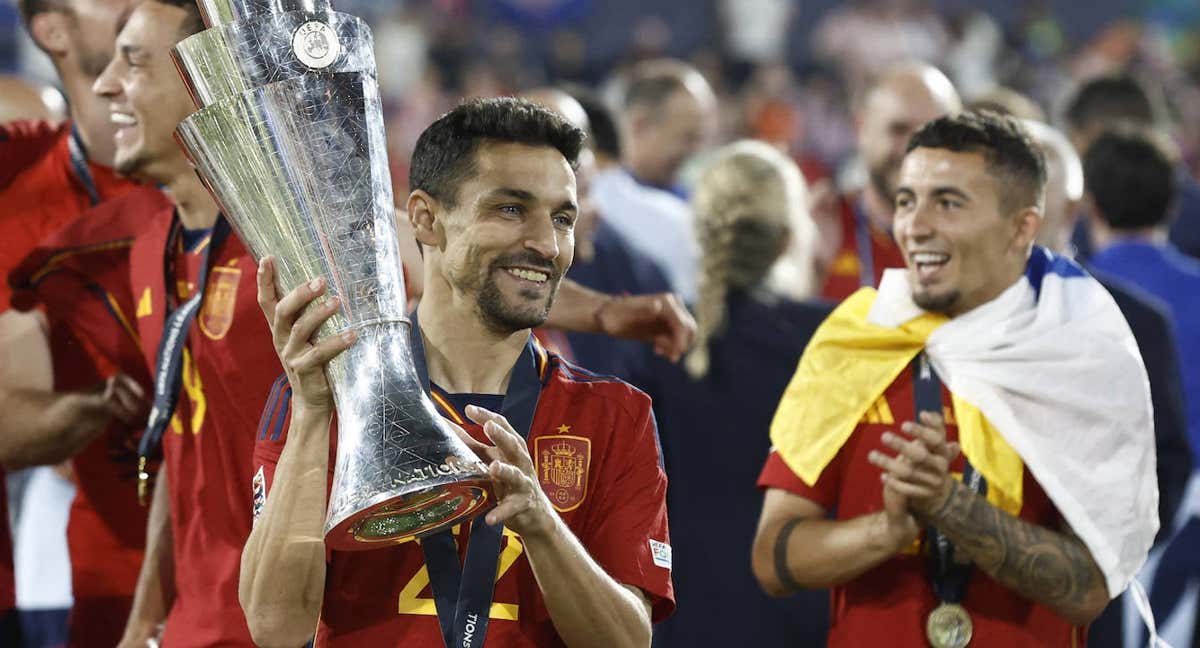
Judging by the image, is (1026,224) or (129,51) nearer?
(129,51)

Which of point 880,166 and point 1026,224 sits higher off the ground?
point 880,166

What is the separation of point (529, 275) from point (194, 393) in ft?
3.03

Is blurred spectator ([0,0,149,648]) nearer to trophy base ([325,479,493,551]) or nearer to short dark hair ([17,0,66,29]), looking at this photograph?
short dark hair ([17,0,66,29])

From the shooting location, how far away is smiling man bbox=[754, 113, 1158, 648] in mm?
3150

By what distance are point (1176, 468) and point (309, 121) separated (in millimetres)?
2678

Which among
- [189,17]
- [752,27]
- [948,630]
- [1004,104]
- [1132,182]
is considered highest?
[752,27]

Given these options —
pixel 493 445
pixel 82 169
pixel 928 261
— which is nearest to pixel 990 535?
pixel 928 261

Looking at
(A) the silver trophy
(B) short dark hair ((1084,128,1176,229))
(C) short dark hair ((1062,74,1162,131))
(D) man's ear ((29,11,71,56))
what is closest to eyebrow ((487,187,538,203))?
(A) the silver trophy

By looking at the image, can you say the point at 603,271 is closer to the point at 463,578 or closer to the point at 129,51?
the point at 129,51

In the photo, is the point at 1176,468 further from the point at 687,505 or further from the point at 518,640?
the point at 518,640

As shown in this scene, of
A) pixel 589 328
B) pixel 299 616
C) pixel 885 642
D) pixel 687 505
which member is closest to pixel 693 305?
pixel 687 505

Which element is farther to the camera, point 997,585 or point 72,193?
point 72,193

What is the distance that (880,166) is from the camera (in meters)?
5.88

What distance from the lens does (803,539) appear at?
10.8 ft
